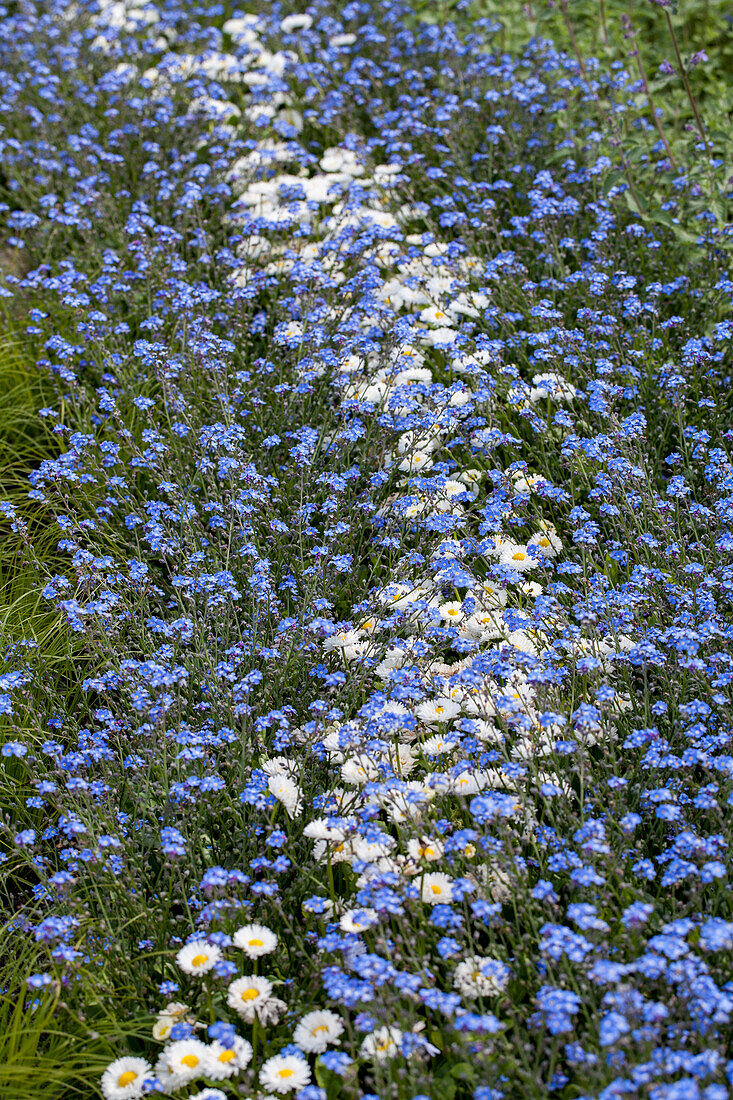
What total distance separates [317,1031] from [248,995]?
0.19 m

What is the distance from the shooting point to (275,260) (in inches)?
205

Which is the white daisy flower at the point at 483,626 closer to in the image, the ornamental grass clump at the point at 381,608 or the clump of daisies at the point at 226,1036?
the ornamental grass clump at the point at 381,608

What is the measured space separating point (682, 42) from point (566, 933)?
22.2 feet

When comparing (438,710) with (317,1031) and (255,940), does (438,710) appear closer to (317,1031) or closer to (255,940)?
(255,940)

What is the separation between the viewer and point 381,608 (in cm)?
330

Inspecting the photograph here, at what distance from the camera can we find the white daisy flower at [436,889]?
8.41 feet

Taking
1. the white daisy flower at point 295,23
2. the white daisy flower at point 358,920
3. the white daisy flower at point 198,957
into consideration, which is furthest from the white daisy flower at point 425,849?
the white daisy flower at point 295,23

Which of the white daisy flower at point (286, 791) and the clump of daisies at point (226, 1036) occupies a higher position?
the white daisy flower at point (286, 791)

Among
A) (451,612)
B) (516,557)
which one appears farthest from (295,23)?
(451,612)

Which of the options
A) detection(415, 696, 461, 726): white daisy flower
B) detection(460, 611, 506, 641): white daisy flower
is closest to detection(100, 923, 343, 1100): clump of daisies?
detection(415, 696, 461, 726): white daisy flower

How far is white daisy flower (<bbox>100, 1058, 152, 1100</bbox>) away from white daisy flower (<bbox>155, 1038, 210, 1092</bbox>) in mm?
52

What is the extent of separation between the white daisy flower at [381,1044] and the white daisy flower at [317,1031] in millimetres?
77

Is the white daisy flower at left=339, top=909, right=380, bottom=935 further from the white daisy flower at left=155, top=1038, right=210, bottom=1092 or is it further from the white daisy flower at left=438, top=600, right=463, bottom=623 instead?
the white daisy flower at left=438, top=600, right=463, bottom=623

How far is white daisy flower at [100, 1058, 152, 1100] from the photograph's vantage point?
2.29 meters
